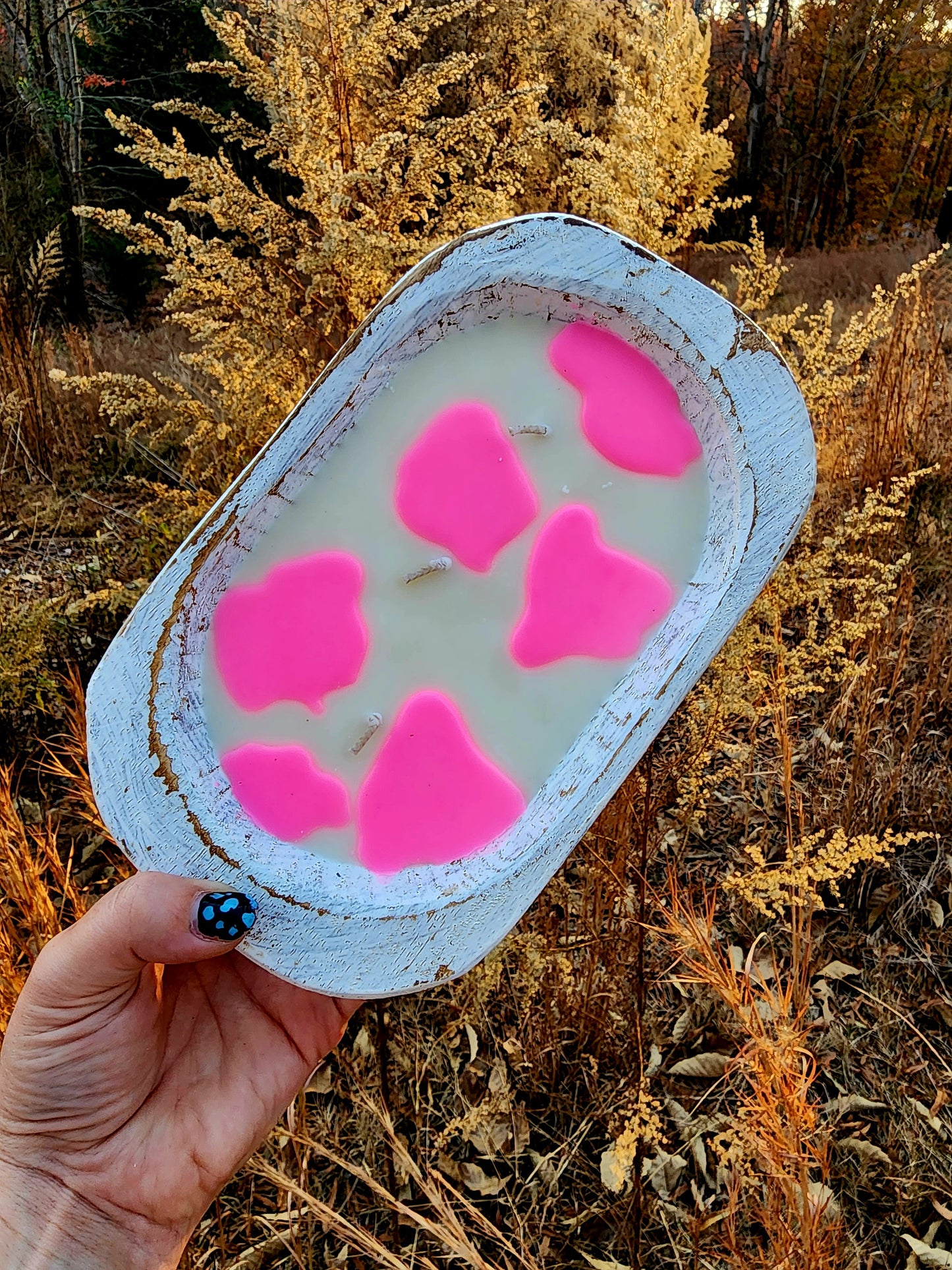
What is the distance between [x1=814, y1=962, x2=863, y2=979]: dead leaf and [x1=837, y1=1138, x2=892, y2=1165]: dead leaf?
0.26 meters

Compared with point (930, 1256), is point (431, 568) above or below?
above

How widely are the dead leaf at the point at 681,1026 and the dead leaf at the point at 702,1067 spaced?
44 millimetres

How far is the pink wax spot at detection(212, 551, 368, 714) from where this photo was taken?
0.85 metres

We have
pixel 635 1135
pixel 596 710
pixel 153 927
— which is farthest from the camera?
pixel 635 1135

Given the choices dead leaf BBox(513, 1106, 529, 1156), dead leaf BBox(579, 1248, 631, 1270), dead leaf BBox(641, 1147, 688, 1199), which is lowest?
dead leaf BBox(579, 1248, 631, 1270)

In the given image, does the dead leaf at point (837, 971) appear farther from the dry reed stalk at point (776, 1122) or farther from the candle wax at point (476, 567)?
the candle wax at point (476, 567)

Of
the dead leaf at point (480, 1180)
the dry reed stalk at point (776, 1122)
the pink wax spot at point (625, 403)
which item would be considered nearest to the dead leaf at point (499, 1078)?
the dead leaf at point (480, 1180)

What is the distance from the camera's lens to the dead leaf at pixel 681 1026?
1.42 meters

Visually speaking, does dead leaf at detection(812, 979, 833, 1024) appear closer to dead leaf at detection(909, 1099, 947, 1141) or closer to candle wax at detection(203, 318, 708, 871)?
dead leaf at detection(909, 1099, 947, 1141)

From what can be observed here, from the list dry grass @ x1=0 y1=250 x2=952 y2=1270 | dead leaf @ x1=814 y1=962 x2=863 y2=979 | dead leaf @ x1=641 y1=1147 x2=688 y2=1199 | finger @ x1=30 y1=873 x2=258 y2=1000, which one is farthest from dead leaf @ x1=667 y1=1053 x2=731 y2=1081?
finger @ x1=30 y1=873 x2=258 y2=1000

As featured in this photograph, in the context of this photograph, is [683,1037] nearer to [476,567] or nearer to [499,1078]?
[499,1078]

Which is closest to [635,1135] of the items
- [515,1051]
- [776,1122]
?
[776,1122]

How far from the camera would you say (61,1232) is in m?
0.80

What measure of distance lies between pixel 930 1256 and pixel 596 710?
99cm
